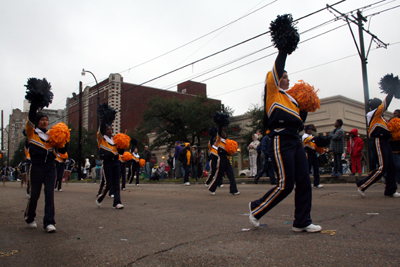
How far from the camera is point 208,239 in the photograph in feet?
13.1

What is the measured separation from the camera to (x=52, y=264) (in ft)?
10.9

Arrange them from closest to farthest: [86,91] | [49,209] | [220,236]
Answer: [220,236], [49,209], [86,91]

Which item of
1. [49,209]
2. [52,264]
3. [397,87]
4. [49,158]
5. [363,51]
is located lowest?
[52,264]

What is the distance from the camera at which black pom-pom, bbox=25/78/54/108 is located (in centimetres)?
493

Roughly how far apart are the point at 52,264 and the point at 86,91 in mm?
58636

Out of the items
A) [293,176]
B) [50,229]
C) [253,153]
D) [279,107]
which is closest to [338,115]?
[253,153]

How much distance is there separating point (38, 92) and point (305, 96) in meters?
3.76

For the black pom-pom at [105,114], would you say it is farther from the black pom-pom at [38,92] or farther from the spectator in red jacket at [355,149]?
the spectator in red jacket at [355,149]

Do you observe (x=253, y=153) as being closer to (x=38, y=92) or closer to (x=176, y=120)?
(x=38, y=92)

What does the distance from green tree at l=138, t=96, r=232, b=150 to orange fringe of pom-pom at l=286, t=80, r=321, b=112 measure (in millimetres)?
29702

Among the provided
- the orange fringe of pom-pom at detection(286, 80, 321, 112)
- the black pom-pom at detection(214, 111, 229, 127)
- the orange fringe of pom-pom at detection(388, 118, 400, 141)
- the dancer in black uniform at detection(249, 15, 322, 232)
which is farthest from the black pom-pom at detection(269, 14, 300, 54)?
the black pom-pom at detection(214, 111, 229, 127)

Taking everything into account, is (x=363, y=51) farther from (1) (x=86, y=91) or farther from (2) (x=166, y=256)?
(1) (x=86, y=91)

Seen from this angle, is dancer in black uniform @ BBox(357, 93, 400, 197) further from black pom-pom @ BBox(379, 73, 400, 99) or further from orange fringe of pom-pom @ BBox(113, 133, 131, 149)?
orange fringe of pom-pom @ BBox(113, 133, 131, 149)

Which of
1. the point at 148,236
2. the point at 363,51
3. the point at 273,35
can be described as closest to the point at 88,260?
the point at 148,236
